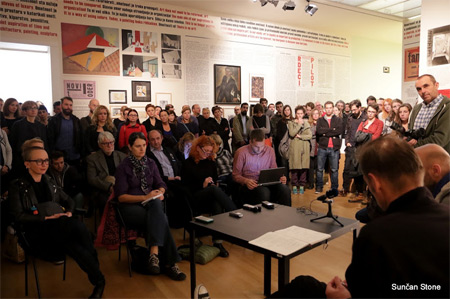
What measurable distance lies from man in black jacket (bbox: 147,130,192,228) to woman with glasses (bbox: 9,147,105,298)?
122 centimetres

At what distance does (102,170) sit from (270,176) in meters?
2.02

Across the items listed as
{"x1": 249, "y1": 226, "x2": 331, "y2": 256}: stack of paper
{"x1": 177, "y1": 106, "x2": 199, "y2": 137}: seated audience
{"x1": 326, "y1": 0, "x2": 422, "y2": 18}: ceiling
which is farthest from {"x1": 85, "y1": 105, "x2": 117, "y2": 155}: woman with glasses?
{"x1": 326, "y1": 0, "x2": 422, "y2": 18}: ceiling

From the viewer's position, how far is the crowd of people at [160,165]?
2.92m

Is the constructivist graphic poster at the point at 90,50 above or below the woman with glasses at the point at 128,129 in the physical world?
above

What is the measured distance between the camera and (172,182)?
431 cm

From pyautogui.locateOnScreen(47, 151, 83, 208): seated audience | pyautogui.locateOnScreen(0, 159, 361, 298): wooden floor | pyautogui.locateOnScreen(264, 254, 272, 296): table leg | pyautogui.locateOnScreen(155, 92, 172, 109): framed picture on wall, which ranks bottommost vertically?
pyautogui.locateOnScreen(0, 159, 361, 298): wooden floor

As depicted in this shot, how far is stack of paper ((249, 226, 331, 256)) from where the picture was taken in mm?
2082

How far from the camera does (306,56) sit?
1010 centimetres

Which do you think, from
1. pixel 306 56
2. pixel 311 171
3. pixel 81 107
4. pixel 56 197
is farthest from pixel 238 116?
pixel 56 197

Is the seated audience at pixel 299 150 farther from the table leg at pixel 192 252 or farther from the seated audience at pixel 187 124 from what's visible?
the table leg at pixel 192 252

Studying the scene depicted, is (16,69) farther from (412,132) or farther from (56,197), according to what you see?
(412,132)

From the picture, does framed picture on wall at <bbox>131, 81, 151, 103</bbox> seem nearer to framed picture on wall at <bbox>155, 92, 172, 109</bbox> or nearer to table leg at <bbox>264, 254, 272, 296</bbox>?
framed picture on wall at <bbox>155, 92, 172, 109</bbox>

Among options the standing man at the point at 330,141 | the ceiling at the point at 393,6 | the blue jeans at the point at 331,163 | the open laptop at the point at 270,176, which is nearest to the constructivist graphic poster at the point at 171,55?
the standing man at the point at 330,141

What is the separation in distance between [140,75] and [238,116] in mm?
2294
